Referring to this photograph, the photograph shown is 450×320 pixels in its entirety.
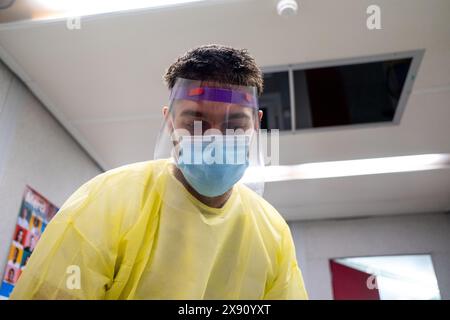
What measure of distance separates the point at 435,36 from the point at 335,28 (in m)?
0.42

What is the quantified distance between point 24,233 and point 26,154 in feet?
1.26

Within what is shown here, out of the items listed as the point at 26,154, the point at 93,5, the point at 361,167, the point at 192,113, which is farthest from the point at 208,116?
the point at 361,167

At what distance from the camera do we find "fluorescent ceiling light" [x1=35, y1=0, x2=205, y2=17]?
1377mm

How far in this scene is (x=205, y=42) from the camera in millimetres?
1534

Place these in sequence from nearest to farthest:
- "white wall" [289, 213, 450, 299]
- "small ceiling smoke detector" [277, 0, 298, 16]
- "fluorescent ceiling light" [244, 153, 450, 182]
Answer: "small ceiling smoke detector" [277, 0, 298, 16], "fluorescent ceiling light" [244, 153, 450, 182], "white wall" [289, 213, 450, 299]

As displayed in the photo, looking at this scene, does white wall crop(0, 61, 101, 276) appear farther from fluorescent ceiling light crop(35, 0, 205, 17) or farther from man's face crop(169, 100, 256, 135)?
man's face crop(169, 100, 256, 135)

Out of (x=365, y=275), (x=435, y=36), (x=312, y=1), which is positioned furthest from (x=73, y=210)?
(x=365, y=275)

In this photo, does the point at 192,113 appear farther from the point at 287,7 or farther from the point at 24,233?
the point at 24,233

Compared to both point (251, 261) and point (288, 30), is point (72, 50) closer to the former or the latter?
point (288, 30)

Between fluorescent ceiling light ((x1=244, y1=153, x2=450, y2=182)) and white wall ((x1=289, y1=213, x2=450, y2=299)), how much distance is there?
845 millimetres

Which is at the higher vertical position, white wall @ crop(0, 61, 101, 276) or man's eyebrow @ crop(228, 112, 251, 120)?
white wall @ crop(0, 61, 101, 276)

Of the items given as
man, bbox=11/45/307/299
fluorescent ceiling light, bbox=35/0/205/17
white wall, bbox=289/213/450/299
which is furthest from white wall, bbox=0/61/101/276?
white wall, bbox=289/213/450/299

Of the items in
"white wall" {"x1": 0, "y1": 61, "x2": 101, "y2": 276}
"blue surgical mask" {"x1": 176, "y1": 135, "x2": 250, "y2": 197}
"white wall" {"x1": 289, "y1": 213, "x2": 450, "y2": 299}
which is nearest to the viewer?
"blue surgical mask" {"x1": 176, "y1": 135, "x2": 250, "y2": 197}

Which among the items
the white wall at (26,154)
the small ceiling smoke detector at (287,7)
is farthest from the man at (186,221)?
the white wall at (26,154)
